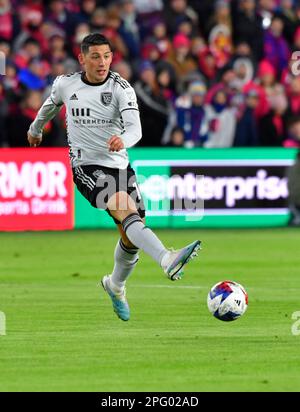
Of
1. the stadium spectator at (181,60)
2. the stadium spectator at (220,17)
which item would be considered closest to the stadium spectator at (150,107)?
the stadium spectator at (181,60)

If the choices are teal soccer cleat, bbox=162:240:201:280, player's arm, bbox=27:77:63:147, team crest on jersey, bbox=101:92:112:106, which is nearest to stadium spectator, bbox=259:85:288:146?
player's arm, bbox=27:77:63:147

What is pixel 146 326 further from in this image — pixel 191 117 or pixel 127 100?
pixel 191 117

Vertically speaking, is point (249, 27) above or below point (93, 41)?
below

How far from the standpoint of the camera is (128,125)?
11.0 meters

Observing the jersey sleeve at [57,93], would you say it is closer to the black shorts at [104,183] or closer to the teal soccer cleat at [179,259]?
the black shorts at [104,183]

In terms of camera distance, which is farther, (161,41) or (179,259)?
(161,41)

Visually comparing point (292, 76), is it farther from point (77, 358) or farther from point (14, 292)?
point (77, 358)

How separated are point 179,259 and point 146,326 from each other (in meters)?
1.36

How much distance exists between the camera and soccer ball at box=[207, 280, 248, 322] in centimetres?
1069

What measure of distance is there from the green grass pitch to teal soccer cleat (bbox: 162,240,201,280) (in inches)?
22.9

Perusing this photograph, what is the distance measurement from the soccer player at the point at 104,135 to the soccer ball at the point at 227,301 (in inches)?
34.7

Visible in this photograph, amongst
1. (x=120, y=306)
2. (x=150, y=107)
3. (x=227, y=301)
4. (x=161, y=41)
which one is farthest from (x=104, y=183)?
(x=161, y=41)

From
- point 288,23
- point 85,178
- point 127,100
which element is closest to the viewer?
point 127,100
